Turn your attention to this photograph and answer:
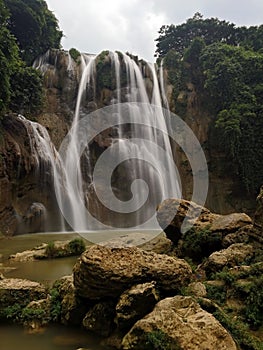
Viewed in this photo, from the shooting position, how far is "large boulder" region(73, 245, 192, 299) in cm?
436

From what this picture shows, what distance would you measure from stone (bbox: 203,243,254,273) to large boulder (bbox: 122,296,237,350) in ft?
7.85

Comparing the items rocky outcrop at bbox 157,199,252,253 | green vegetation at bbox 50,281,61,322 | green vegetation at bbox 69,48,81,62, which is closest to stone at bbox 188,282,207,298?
green vegetation at bbox 50,281,61,322

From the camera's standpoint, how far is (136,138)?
75.6ft

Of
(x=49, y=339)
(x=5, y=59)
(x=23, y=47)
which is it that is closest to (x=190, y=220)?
(x=49, y=339)

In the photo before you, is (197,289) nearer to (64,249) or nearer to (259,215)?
(259,215)

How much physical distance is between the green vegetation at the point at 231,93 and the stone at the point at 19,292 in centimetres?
A: 1865

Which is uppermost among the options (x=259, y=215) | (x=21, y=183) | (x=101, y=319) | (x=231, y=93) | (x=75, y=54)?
(x=75, y=54)

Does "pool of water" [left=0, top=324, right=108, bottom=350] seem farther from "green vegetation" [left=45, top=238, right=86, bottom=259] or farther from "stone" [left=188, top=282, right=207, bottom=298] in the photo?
"green vegetation" [left=45, top=238, right=86, bottom=259]

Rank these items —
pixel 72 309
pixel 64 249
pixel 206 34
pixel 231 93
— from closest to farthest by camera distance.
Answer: pixel 72 309 < pixel 64 249 < pixel 231 93 < pixel 206 34

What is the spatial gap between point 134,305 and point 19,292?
6.71ft

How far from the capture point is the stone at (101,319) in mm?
4219

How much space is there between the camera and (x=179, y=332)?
343cm

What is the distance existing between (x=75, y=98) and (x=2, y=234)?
1269 centimetres

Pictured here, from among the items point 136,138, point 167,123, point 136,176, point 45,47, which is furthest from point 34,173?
point 45,47
